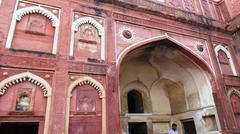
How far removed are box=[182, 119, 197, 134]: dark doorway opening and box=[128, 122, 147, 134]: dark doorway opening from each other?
5.87 feet

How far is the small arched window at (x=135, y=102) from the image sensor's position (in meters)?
8.49

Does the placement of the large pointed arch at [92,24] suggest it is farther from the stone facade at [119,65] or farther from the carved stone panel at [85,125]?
the carved stone panel at [85,125]

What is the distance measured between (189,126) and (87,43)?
5.54 meters

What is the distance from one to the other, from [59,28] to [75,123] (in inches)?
104

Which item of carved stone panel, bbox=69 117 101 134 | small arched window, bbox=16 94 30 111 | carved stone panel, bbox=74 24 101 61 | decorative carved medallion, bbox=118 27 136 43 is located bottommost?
carved stone panel, bbox=69 117 101 134

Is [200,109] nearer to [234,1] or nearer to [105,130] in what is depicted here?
[105,130]

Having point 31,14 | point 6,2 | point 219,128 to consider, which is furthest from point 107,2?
point 219,128

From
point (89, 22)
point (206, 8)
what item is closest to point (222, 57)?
point (206, 8)

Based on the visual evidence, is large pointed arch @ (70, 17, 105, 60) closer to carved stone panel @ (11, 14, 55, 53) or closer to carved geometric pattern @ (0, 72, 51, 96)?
carved stone panel @ (11, 14, 55, 53)

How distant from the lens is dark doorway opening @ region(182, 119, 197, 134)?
8.05 meters

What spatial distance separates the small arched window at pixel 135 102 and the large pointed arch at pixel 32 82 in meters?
4.45

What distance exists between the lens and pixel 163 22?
754cm

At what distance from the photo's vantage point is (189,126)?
8227 mm

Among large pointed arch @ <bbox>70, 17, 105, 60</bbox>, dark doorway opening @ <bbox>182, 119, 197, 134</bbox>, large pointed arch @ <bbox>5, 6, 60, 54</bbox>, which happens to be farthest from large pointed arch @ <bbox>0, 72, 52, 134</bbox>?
dark doorway opening @ <bbox>182, 119, 197, 134</bbox>
